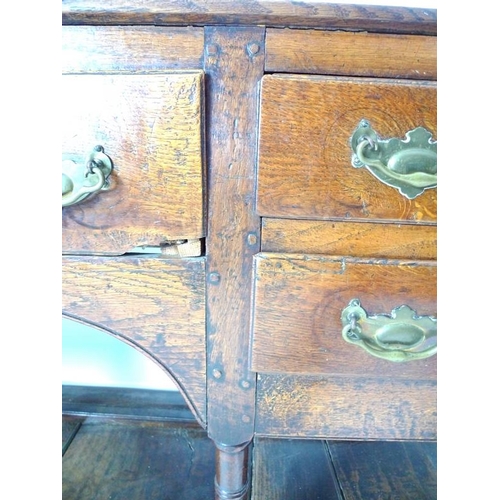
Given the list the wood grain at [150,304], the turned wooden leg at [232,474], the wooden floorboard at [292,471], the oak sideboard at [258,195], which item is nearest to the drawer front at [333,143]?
the oak sideboard at [258,195]

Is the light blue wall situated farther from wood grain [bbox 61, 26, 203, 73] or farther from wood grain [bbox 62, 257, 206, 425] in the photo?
wood grain [bbox 61, 26, 203, 73]

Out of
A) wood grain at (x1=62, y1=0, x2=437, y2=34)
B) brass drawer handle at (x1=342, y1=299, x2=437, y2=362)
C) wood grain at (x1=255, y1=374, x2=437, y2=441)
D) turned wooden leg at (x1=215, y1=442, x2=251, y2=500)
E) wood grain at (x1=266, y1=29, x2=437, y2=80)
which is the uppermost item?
wood grain at (x1=62, y1=0, x2=437, y2=34)

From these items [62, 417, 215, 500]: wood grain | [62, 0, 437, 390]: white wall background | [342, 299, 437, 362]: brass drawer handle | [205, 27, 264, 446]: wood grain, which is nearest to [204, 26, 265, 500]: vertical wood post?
[205, 27, 264, 446]: wood grain

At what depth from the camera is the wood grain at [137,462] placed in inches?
25.0

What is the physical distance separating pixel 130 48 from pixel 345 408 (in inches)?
16.1

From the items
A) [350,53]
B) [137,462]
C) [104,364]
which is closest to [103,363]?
[104,364]

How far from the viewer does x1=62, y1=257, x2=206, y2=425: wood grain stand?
0.44 meters

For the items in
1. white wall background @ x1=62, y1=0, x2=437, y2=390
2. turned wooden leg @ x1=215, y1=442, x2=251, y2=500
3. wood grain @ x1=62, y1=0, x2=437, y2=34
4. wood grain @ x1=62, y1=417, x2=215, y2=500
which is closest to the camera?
wood grain @ x1=62, y1=0, x2=437, y2=34

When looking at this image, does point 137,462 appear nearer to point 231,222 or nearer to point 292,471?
point 292,471

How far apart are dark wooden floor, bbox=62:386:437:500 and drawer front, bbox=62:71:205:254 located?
0.41 m

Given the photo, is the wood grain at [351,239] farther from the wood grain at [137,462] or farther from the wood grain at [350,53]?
the wood grain at [137,462]

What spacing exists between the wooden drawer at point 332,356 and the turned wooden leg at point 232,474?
0.06m

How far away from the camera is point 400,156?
387mm
